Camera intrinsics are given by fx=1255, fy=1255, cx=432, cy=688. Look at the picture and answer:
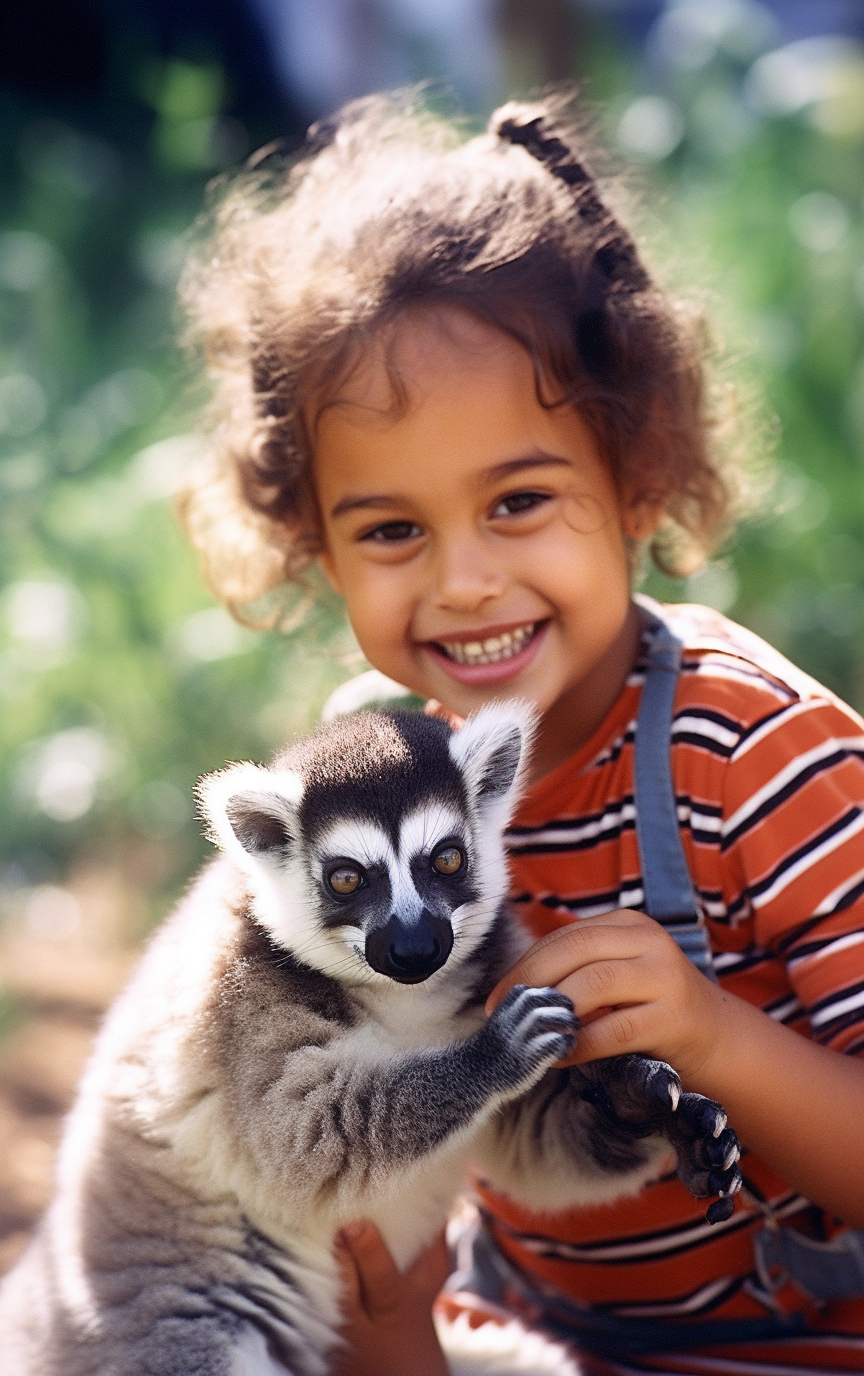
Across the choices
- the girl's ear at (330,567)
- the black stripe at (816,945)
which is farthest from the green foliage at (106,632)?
the black stripe at (816,945)

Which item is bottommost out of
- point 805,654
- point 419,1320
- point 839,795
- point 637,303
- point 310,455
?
point 419,1320

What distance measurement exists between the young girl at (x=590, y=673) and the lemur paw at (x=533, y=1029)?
0.08 m

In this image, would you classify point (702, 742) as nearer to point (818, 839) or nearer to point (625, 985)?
point (818, 839)

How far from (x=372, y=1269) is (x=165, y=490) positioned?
315 cm

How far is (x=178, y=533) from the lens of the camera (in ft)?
15.8

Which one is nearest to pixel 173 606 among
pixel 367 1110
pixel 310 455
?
pixel 310 455

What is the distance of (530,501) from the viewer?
2.34 meters

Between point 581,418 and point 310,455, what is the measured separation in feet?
1.83

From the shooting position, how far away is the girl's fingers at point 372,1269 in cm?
232

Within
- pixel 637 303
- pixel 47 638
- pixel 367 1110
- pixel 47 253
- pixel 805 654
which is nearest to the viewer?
pixel 367 1110

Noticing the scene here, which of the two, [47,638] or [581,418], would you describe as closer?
[581,418]

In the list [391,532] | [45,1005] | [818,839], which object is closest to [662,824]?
[818,839]

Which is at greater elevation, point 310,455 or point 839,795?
point 310,455

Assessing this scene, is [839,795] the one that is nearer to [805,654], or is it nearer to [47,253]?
[805,654]
